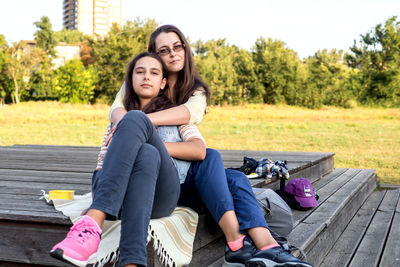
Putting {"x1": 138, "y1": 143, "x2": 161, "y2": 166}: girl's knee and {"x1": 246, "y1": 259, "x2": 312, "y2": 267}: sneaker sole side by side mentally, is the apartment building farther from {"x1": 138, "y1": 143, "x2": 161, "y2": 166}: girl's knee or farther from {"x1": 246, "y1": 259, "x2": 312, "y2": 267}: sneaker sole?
{"x1": 246, "y1": 259, "x2": 312, "y2": 267}: sneaker sole

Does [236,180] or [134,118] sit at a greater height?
[134,118]

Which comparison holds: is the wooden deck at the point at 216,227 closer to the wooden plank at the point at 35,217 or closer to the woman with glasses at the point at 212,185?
the wooden plank at the point at 35,217

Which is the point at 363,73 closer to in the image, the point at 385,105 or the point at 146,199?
the point at 385,105

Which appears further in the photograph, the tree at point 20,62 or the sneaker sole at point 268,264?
the tree at point 20,62

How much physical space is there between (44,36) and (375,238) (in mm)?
52080

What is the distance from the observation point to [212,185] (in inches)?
85.7

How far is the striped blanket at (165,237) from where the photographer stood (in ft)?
6.18

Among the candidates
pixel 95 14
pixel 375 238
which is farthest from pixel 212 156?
pixel 95 14

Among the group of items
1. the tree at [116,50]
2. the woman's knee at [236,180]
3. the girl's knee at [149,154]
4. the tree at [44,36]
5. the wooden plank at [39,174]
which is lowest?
the wooden plank at [39,174]

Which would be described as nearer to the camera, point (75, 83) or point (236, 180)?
point (236, 180)

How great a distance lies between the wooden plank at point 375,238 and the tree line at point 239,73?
24.9m

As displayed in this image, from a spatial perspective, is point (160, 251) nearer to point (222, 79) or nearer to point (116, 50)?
point (116, 50)

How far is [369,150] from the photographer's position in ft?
33.3

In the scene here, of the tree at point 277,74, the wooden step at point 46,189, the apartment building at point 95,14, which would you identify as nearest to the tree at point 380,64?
the tree at point 277,74
